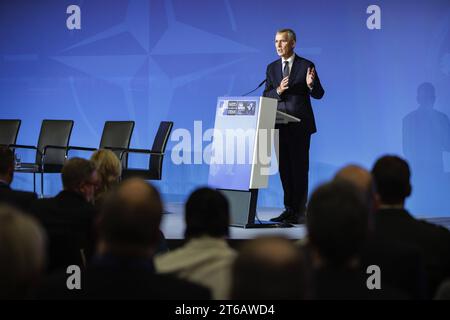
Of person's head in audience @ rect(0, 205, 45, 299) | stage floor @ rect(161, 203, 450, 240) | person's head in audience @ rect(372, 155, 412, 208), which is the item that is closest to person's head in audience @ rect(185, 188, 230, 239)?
person's head in audience @ rect(372, 155, 412, 208)

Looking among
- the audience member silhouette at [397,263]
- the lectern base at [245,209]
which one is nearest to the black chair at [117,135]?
the lectern base at [245,209]

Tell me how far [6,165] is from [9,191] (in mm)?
350

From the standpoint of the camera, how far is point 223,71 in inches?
334

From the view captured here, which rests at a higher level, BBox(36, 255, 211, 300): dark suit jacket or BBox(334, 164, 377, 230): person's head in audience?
BBox(334, 164, 377, 230): person's head in audience

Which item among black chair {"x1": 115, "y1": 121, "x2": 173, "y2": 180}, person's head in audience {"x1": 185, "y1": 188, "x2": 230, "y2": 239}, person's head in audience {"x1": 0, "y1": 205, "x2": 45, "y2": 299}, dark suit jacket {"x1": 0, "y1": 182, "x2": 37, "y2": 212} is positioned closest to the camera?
person's head in audience {"x1": 0, "y1": 205, "x2": 45, "y2": 299}

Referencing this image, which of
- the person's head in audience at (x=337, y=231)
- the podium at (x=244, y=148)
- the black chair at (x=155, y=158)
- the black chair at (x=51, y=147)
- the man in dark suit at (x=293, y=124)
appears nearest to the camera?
the person's head in audience at (x=337, y=231)

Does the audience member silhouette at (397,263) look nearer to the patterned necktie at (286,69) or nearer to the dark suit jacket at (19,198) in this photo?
the dark suit jacket at (19,198)

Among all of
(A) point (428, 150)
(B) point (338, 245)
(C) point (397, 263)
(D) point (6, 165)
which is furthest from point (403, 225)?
(A) point (428, 150)

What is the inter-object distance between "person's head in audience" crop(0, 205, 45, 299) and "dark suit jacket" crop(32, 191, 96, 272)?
1571mm

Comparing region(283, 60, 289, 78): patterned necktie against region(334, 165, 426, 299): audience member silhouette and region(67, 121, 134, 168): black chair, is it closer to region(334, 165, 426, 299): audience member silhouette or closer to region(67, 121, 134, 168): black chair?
region(67, 121, 134, 168): black chair

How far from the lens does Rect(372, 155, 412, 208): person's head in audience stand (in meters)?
2.57

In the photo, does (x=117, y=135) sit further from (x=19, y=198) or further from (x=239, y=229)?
(x=19, y=198)

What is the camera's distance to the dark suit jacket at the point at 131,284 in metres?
1.68

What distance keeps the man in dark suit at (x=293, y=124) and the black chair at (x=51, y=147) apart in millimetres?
2253
